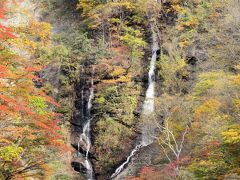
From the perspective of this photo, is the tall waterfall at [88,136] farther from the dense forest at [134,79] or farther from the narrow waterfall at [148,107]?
the narrow waterfall at [148,107]

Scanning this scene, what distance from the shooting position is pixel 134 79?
2642 centimetres

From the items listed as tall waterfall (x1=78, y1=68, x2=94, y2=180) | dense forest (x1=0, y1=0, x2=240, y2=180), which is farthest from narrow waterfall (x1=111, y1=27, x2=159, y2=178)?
tall waterfall (x1=78, y1=68, x2=94, y2=180)

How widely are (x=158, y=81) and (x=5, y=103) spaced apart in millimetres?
18133

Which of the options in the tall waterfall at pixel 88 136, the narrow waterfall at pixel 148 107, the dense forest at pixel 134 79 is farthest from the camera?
the tall waterfall at pixel 88 136

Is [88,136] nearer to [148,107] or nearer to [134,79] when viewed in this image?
[148,107]

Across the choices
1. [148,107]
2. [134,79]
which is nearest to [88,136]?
[148,107]

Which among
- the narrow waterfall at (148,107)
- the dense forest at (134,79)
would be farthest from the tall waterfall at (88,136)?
the narrow waterfall at (148,107)

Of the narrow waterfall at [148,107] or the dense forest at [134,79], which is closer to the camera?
the dense forest at [134,79]

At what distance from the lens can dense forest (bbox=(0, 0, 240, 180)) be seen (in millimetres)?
18625

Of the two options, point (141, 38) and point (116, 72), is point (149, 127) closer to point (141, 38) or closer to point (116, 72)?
point (116, 72)

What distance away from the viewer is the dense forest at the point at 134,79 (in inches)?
733

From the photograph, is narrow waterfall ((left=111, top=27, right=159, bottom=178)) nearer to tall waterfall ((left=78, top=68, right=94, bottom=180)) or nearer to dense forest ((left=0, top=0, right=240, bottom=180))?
dense forest ((left=0, top=0, right=240, bottom=180))

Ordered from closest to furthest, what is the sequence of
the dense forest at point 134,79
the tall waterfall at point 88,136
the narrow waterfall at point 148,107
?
the dense forest at point 134,79, the narrow waterfall at point 148,107, the tall waterfall at point 88,136

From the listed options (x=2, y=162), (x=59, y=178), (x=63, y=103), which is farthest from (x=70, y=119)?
(x=2, y=162)
